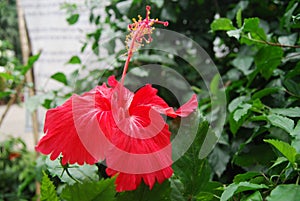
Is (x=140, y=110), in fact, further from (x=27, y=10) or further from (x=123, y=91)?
(x=27, y=10)

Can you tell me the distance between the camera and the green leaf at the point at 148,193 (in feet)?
1.12

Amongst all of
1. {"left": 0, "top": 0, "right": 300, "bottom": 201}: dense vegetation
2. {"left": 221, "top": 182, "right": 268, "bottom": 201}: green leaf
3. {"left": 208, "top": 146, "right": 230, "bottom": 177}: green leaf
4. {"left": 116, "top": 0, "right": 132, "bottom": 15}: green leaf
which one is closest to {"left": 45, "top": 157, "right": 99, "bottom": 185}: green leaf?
{"left": 0, "top": 0, "right": 300, "bottom": 201}: dense vegetation

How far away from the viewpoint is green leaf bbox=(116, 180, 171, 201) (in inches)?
13.4

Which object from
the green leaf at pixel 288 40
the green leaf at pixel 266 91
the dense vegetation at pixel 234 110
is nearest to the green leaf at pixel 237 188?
the dense vegetation at pixel 234 110

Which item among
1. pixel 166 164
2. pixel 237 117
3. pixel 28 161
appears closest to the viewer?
pixel 166 164

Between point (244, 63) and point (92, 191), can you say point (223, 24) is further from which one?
point (92, 191)

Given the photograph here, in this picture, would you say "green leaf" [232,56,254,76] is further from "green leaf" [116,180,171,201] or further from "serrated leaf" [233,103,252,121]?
"green leaf" [116,180,171,201]

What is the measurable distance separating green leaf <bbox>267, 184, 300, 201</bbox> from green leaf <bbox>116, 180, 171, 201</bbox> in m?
0.09

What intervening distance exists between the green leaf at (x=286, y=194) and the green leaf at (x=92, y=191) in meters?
0.13

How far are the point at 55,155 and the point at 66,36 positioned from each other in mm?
1148

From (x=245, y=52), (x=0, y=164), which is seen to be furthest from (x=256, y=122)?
(x=0, y=164)

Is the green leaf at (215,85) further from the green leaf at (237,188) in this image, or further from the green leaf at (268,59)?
the green leaf at (237,188)

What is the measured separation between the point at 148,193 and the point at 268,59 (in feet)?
1.14

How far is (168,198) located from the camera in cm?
35
